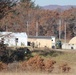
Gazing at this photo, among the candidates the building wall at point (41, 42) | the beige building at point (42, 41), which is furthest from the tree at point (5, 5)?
the building wall at point (41, 42)

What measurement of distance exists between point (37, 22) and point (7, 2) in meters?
80.3

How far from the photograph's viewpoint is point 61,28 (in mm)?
115000

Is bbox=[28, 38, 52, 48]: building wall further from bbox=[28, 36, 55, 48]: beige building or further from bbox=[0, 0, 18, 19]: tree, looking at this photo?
bbox=[0, 0, 18, 19]: tree

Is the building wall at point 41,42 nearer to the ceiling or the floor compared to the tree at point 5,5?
nearer to the floor

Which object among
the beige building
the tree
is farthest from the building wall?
the tree

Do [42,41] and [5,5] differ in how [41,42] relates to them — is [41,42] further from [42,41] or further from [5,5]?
[5,5]

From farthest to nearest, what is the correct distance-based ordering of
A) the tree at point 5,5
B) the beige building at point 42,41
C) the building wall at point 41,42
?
the building wall at point 41,42 < the beige building at point 42,41 < the tree at point 5,5

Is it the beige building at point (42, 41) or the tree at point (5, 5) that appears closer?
the tree at point (5, 5)

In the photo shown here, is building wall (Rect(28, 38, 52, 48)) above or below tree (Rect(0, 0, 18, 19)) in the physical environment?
below

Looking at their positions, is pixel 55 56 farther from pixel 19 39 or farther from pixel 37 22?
pixel 37 22

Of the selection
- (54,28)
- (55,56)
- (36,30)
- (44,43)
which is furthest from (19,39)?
(54,28)

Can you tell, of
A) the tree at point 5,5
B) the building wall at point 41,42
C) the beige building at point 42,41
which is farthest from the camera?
the building wall at point 41,42

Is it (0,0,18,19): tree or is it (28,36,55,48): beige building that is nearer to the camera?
(0,0,18,19): tree

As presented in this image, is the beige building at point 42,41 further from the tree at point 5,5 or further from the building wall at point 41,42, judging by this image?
the tree at point 5,5
